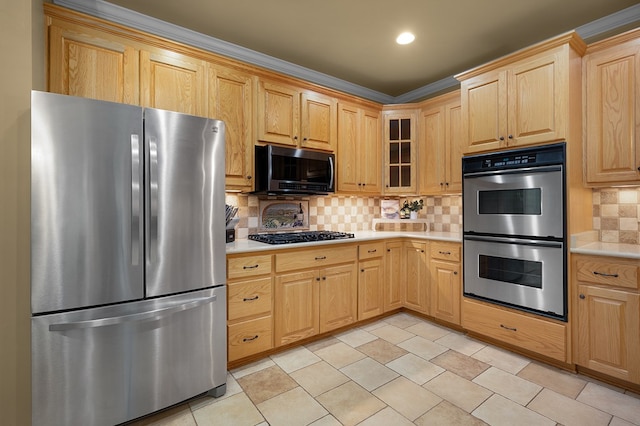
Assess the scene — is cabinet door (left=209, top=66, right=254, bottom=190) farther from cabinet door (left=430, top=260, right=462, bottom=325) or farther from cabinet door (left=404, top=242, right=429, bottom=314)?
cabinet door (left=430, top=260, right=462, bottom=325)

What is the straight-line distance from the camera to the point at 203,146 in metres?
1.90

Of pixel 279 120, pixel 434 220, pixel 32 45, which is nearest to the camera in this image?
pixel 32 45

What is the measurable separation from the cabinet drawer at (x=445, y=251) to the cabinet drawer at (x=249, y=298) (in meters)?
1.71

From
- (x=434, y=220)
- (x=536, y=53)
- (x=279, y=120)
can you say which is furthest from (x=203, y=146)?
(x=434, y=220)

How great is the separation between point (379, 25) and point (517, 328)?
273cm

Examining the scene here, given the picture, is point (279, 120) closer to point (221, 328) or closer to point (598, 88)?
point (221, 328)

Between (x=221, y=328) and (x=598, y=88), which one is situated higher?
(x=598, y=88)

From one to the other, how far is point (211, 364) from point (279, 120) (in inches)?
81.4

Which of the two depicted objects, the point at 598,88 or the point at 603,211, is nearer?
the point at 598,88

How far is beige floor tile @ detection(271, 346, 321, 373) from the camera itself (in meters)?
2.30

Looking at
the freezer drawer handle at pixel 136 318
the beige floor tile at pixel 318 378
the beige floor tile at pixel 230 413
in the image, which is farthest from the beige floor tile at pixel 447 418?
the freezer drawer handle at pixel 136 318

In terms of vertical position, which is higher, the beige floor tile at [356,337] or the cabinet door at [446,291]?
the cabinet door at [446,291]

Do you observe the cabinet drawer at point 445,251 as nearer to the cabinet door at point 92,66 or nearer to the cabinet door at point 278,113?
the cabinet door at point 278,113

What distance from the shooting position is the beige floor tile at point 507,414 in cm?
167
